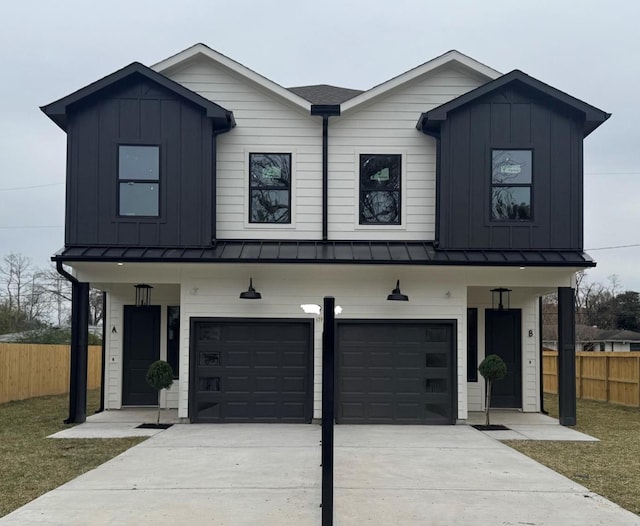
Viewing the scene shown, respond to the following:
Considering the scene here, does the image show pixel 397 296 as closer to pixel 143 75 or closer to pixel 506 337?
pixel 506 337

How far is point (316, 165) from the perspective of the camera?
13250 millimetres

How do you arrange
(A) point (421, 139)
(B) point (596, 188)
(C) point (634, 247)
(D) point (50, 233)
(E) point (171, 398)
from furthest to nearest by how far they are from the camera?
(D) point (50, 233), (C) point (634, 247), (B) point (596, 188), (E) point (171, 398), (A) point (421, 139)

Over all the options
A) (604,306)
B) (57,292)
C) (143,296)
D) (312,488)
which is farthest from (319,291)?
(604,306)

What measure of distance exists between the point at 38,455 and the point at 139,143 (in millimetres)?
5750

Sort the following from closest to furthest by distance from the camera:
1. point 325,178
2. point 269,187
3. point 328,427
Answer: point 328,427, point 325,178, point 269,187

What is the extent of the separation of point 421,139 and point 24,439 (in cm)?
871

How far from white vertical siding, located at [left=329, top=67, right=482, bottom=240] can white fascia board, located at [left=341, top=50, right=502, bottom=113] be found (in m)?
0.21

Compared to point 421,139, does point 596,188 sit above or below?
above

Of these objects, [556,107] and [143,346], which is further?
[143,346]

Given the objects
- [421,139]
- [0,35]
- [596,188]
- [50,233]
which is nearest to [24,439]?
[421,139]

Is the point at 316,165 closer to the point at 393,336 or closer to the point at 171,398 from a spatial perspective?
the point at 393,336

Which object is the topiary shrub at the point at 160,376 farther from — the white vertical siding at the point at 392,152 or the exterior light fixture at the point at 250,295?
the white vertical siding at the point at 392,152

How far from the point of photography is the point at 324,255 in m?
12.4

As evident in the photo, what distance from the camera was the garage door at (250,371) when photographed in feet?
42.2
